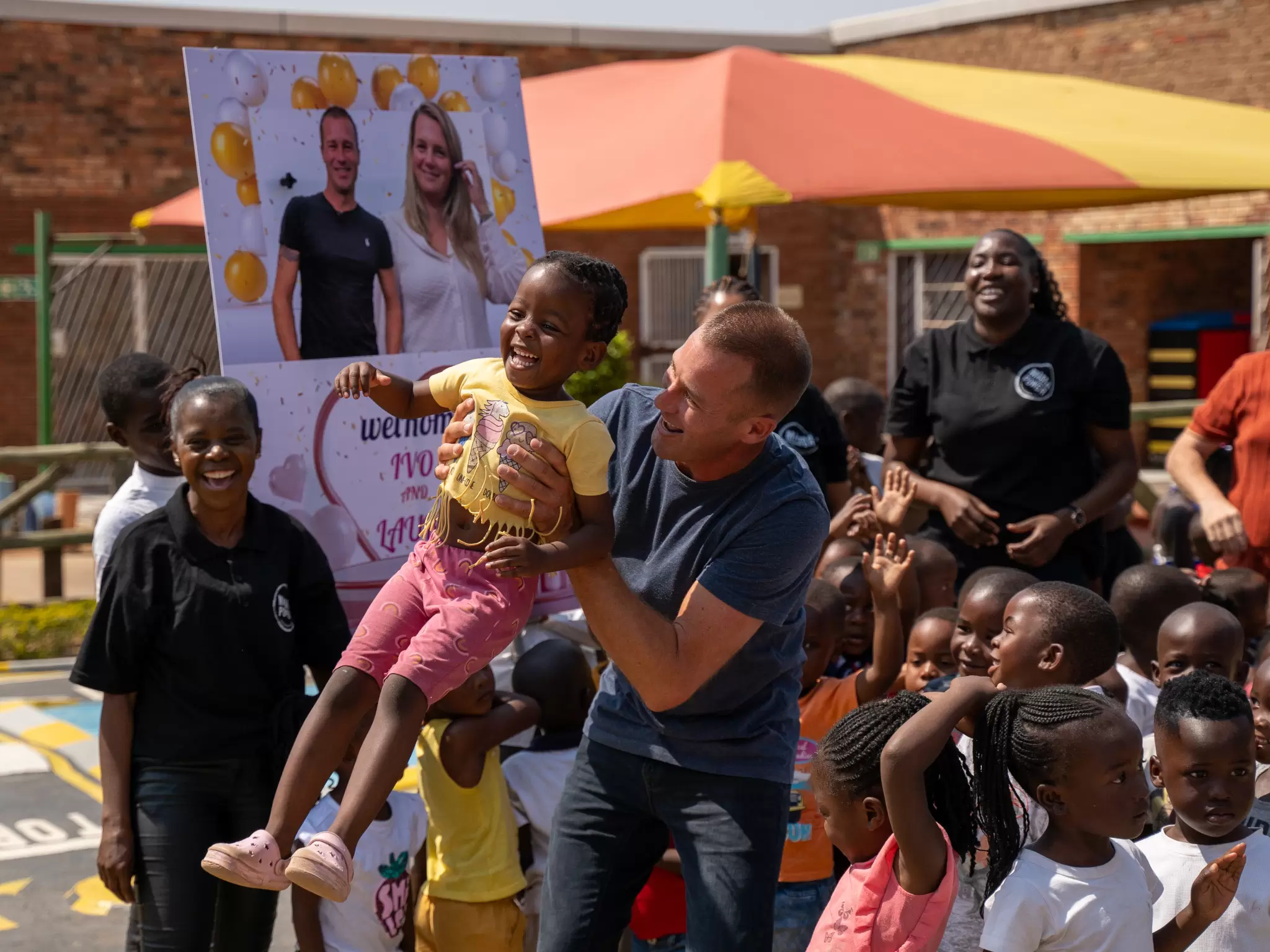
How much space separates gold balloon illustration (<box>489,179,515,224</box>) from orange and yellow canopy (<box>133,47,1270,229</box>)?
4.28 feet

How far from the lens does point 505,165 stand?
4984 millimetres

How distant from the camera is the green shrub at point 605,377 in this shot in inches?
473

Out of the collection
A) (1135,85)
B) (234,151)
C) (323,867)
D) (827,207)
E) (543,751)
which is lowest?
(543,751)

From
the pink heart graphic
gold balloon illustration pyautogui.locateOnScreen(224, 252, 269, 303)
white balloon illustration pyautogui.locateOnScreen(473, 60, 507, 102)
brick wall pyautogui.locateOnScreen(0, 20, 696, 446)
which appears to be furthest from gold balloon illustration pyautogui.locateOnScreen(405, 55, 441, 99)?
brick wall pyautogui.locateOnScreen(0, 20, 696, 446)

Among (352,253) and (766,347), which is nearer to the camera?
(766,347)

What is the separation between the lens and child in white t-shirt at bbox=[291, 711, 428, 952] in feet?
13.0

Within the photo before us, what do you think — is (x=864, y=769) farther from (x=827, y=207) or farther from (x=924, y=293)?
(x=827, y=207)

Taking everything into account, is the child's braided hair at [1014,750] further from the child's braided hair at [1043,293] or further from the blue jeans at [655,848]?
the child's braided hair at [1043,293]

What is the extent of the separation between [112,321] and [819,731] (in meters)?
12.9

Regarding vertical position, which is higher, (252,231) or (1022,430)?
(252,231)

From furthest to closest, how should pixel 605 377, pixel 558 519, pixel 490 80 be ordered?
pixel 605 377
pixel 490 80
pixel 558 519

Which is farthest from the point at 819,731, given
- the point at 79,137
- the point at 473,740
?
the point at 79,137

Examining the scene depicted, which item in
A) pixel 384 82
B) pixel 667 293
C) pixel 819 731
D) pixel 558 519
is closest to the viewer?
pixel 558 519

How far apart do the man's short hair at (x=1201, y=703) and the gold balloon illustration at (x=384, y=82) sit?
116 inches
